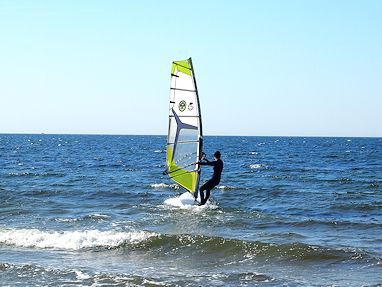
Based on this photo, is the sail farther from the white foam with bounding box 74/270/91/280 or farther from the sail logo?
the white foam with bounding box 74/270/91/280

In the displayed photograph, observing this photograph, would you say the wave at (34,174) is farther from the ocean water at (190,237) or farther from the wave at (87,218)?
the wave at (87,218)

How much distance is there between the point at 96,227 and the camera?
16.5 meters

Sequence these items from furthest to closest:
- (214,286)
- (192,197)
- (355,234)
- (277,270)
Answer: (192,197) < (355,234) < (277,270) < (214,286)

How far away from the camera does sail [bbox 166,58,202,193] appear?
1833 cm

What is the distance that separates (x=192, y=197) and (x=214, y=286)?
1046cm

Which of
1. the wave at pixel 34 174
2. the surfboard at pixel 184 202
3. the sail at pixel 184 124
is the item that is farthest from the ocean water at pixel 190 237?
the wave at pixel 34 174

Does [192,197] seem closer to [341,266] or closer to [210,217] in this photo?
[210,217]

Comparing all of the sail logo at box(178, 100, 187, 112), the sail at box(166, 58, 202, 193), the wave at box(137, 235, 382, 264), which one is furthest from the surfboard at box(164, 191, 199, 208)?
the wave at box(137, 235, 382, 264)

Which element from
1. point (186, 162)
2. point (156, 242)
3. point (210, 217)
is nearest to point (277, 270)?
point (156, 242)

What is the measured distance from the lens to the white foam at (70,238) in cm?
1433

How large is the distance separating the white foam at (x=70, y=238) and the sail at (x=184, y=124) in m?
4.49

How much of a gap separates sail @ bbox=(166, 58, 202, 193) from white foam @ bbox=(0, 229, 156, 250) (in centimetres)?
449

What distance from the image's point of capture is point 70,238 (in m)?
14.8

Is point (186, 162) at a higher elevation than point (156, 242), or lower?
higher
